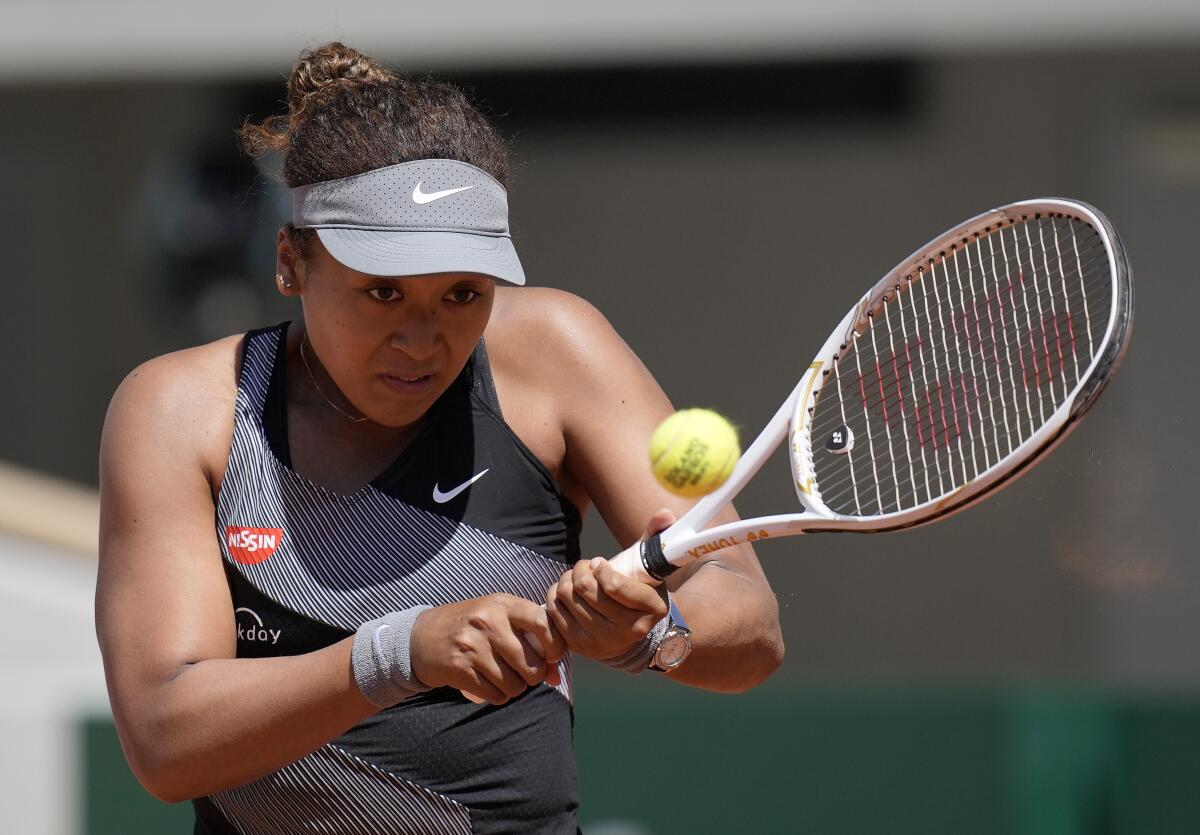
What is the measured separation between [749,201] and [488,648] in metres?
5.73

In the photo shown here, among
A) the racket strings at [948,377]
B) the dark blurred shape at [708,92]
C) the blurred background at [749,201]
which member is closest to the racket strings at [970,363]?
the racket strings at [948,377]

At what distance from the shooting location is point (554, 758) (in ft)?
7.37

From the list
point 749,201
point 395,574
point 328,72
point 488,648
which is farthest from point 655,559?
point 749,201

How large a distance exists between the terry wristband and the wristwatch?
269mm

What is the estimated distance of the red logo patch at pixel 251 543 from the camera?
212 centimetres

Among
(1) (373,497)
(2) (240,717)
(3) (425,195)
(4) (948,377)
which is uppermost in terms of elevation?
(3) (425,195)

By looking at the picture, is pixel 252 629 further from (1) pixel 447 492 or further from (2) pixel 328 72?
(2) pixel 328 72

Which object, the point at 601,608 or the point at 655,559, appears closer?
the point at 601,608

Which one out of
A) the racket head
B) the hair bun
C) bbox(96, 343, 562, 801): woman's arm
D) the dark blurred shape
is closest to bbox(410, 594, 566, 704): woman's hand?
bbox(96, 343, 562, 801): woman's arm

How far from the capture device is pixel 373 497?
2.14 metres

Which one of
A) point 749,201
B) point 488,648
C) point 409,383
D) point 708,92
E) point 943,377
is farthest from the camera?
point 749,201

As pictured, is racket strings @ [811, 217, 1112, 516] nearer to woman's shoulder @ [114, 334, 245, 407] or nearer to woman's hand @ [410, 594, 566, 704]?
woman's hand @ [410, 594, 566, 704]

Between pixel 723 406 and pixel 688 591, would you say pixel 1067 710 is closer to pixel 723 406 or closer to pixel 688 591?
pixel 688 591

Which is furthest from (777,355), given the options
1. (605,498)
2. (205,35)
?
A: (605,498)
